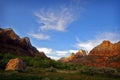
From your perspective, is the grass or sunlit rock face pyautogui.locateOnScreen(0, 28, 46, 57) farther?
sunlit rock face pyautogui.locateOnScreen(0, 28, 46, 57)

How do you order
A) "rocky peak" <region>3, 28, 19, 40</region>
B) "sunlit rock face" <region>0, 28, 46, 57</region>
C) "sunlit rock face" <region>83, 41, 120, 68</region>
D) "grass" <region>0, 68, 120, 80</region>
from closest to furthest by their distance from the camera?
1. "grass" <region>0, 68, 120, 80</region>
2. "sunlit rock face" <region>0, 28, 46, 57</region>
3. "rocky peak" <region>3, 28, 19, 40</region>
4. "sunlit rock face" <region>83, 41, 120, 68</region>

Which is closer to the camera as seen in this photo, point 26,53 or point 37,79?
point 37,79

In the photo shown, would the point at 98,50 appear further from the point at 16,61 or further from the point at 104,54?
the point at 16,61

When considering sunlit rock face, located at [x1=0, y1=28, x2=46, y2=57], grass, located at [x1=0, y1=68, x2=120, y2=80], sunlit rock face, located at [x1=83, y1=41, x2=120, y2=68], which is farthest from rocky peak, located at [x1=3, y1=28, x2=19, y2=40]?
grass, located at [x1=0, y1=68, x2=120, y2=80]

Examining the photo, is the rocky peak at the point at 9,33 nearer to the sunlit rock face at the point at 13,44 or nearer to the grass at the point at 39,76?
the sunlit rock face at the point at 13,44

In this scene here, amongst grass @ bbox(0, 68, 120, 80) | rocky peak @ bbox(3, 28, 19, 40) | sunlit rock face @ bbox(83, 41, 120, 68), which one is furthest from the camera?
sunlit rock face @ bbox(83, 41, 120, 68)

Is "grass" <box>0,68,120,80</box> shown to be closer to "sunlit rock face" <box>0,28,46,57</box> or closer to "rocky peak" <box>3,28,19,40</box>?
"sunlit rock face" <box>0,28,46,57</box>

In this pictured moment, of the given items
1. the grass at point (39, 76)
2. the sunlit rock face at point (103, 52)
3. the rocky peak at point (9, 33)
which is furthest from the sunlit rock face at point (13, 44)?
the grass at point (39, 76)

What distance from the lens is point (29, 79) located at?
24500 millimetres

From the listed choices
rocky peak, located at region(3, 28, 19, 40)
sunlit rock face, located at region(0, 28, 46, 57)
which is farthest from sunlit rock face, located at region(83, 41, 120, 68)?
rocky peak, located at region(3, 28, 19, 40)

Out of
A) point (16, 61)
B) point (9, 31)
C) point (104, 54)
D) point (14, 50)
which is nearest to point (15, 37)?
point (9, 31)

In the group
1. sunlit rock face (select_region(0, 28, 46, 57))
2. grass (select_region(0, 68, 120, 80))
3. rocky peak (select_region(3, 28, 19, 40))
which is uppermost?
rocky peak (select_region(3, 28, 19, 40))

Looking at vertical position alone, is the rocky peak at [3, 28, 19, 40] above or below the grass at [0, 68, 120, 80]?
above

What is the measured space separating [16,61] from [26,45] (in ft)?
223
